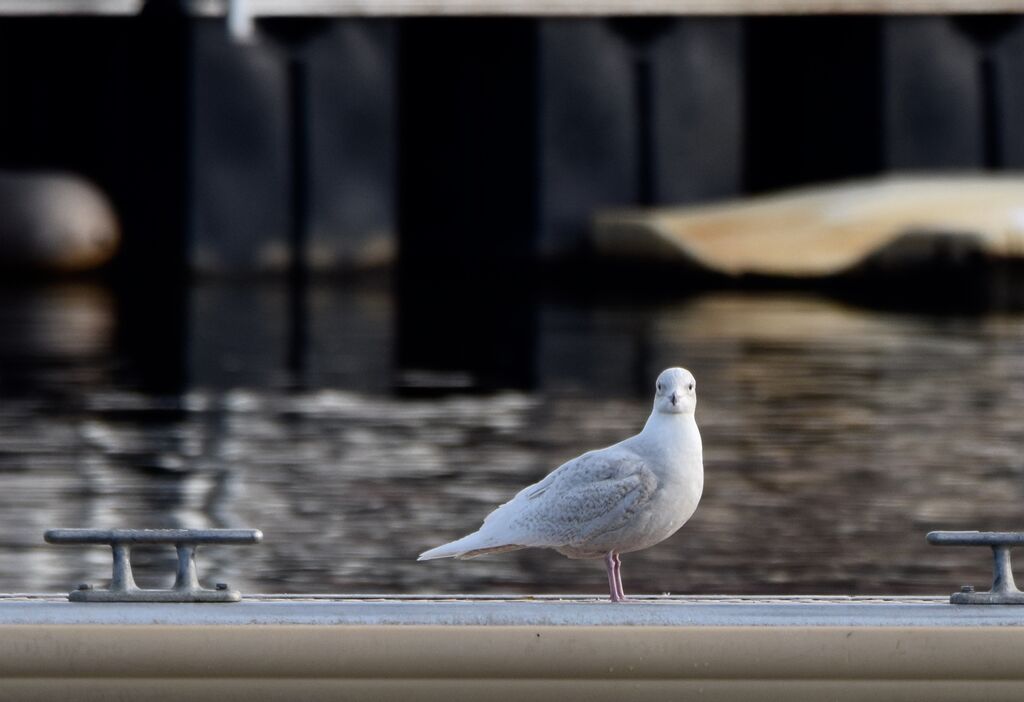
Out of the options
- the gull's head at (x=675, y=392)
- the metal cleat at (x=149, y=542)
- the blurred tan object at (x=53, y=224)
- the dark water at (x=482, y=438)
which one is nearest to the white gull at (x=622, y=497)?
the gull's head at (x=675, y=392)

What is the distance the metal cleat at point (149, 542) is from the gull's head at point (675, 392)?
2.22 ft

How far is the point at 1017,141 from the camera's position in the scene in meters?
21.2

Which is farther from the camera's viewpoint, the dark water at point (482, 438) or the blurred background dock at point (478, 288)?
the blurred background dock at point (478, 288)

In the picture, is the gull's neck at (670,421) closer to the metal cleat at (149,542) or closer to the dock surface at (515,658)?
the dock surface at (515,658)

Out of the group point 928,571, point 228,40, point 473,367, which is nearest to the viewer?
point 928,571

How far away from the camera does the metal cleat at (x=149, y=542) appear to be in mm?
3711

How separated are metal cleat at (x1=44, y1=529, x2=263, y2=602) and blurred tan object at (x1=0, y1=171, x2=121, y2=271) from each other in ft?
55.1

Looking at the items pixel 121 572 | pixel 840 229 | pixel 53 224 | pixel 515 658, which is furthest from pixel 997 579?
pixel 53 224

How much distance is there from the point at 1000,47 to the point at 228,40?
6.93m

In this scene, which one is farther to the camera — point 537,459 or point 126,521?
point 537,459

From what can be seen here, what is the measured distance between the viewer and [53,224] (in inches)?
803

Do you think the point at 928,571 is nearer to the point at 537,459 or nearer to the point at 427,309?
the point at 537,459

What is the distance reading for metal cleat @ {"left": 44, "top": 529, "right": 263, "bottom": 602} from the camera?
371cm

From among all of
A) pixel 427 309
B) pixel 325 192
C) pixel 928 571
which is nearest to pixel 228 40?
pixel 325 192
